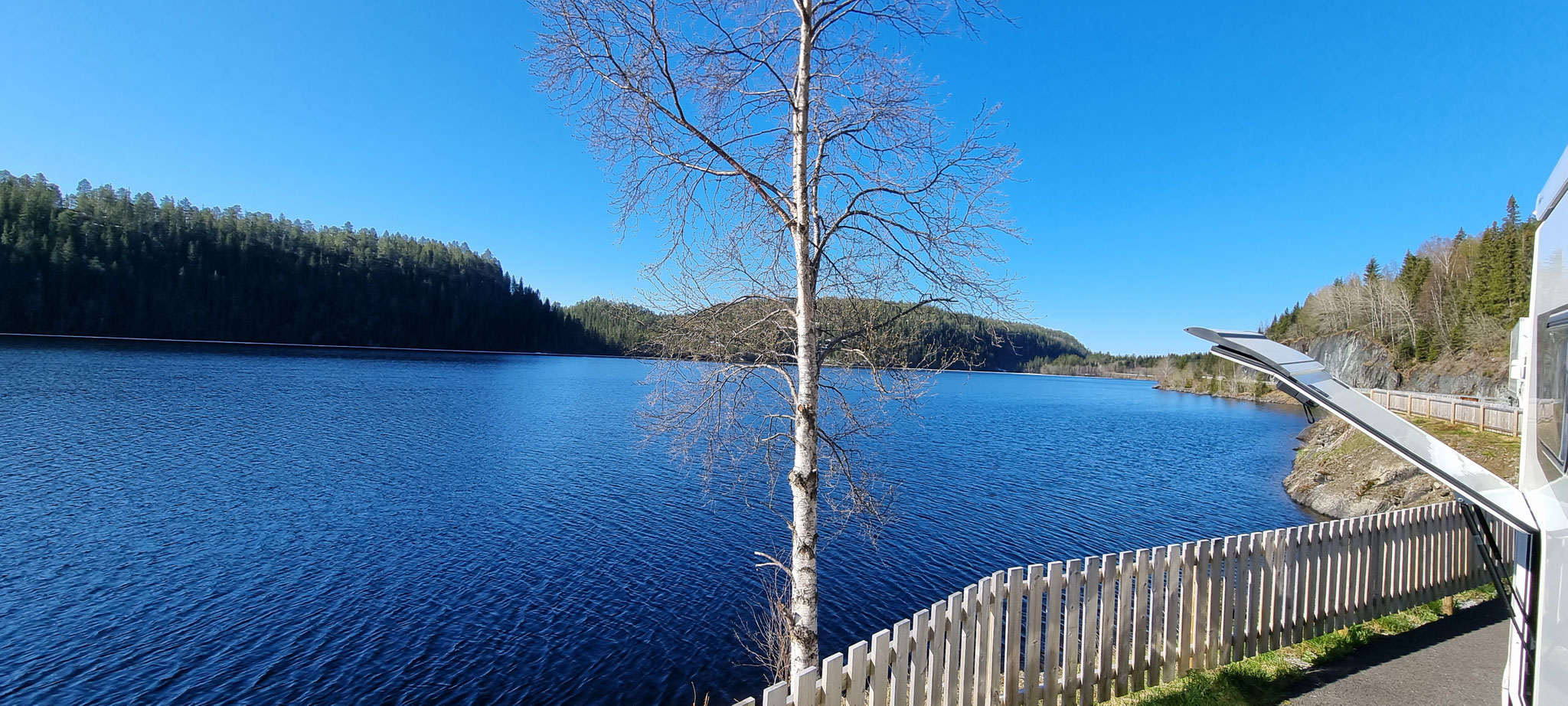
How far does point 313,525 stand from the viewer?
686 inches

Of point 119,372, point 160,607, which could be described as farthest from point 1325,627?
point 119,372

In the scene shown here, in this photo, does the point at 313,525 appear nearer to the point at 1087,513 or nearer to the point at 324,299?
the point at 1087,513

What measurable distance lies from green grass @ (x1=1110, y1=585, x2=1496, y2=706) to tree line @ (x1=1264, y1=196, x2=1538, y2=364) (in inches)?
136

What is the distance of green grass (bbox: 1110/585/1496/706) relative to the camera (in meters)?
5.60

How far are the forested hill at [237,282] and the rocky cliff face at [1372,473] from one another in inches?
5181

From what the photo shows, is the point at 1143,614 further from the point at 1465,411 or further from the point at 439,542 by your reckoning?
the point at 1465,411

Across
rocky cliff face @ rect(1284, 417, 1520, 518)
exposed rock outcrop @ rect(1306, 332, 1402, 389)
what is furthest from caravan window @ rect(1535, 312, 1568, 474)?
exposed rock outcrop @ rect(1306, 332, 1402, 389)

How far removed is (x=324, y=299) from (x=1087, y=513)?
13187cm

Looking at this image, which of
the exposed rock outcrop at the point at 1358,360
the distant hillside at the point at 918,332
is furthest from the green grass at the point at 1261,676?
the exposed rock outcrop at the point at 1358,360

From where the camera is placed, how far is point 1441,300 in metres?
47.5

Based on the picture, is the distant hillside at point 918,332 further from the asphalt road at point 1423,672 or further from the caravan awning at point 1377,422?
the asphalt road at point 1423,672

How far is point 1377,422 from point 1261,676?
11.3ft

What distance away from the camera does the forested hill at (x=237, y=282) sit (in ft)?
293

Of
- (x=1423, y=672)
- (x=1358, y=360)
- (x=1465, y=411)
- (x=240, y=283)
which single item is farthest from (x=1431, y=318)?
(x=240, y=283)
